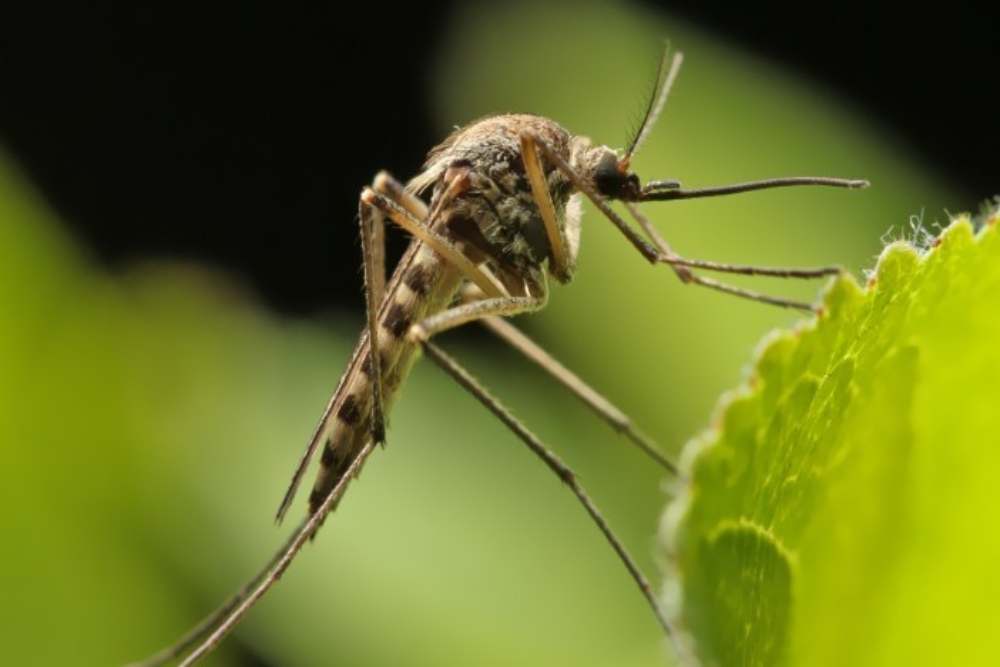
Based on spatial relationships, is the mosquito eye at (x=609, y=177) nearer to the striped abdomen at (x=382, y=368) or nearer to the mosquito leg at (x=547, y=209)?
the mosquito leg at (x=547, y=209)

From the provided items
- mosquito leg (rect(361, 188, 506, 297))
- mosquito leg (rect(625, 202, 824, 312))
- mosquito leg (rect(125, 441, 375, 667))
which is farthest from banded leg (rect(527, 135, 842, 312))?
mosquito leg (rect(125, 441, 375, 667))

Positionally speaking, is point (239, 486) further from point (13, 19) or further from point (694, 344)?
point (13, 19)

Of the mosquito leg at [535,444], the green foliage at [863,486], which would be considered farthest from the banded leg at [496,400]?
the green foliage at [863,486]

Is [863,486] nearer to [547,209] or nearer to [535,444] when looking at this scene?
[535,444]

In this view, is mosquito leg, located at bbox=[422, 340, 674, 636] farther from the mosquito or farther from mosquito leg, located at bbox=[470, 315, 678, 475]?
mosquito leg, located at bbox=[470, 315, 678, 475]

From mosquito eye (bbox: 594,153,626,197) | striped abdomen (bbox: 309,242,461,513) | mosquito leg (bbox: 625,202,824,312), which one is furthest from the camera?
mosquito eye (bbox: 594,153,626,197)

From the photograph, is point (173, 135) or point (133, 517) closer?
point (133, 517)

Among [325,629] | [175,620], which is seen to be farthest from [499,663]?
[175,620]

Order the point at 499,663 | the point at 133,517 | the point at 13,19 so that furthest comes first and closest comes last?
the point at 13,19 < the point at 133,517 < the point at 499,663
